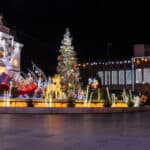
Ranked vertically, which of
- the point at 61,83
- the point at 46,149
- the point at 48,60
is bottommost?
the point at 46,149

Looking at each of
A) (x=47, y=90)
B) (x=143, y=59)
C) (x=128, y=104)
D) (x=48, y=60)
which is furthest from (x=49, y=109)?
(x=143, y=59)

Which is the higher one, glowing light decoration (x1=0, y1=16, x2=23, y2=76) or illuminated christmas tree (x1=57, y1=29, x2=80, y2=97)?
glowing light decoration (x1=0, y1=16, x2=23, y2=76)

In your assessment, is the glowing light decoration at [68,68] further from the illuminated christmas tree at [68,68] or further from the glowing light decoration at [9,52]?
the glowing light decoration at [9,52]

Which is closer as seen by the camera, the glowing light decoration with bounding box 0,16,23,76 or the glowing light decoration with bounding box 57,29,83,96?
the glowing light decoration with bounding box 57,29,83,96

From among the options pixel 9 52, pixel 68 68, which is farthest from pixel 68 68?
pixel 9 52

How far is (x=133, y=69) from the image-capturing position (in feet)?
282

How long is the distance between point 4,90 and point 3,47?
23.0 meters

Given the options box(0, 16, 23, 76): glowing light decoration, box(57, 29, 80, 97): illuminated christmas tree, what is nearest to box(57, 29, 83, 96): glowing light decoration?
box(57, 29, 80, 97): illuminated christmas tree

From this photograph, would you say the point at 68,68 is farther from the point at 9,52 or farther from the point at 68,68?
the point at 9,52

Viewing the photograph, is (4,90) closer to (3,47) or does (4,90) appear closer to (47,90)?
(47,90)

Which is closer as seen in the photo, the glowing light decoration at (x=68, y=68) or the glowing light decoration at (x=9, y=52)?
the glowing light decoration at (x=68, y=68)

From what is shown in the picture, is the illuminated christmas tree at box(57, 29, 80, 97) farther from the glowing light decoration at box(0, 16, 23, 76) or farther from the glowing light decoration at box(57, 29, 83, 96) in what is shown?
the glowing light decoration at box(0, 16, 23, 76)

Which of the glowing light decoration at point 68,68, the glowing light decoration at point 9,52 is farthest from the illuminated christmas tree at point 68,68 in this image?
the glowing light decoration at point 9,52

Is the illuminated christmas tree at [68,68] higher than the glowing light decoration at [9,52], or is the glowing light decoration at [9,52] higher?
the glowing light decoration at [9,52]
